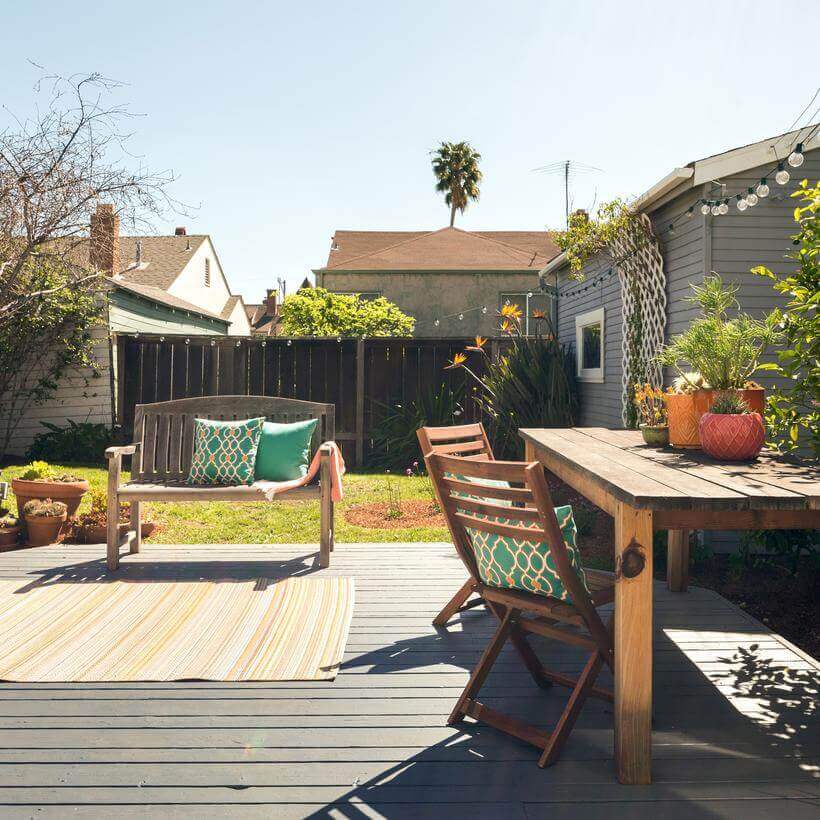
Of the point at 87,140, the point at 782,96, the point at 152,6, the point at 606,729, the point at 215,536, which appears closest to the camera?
the point at 606,729

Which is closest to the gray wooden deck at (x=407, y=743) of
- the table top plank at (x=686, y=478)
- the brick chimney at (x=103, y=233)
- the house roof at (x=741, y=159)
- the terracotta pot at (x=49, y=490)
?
the table top plank at (x=686, y=478)

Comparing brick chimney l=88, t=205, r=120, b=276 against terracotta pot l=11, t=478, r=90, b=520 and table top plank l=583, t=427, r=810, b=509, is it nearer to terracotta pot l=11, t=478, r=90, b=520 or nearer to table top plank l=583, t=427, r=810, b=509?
terracotta pot l=11, t=478, r=90, b=520

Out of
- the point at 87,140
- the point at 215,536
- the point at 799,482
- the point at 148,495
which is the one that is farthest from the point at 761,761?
the point at 87,140

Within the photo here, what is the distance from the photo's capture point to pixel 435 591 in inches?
161

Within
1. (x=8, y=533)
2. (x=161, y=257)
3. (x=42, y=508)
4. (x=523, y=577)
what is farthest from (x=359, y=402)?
(x=161, y=257)

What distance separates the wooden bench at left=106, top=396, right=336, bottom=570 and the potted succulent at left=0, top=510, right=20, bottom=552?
2.88 ft

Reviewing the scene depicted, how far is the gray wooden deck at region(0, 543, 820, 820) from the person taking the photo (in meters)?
2.02

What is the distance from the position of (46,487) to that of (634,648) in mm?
4586

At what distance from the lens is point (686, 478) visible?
2.44 metres

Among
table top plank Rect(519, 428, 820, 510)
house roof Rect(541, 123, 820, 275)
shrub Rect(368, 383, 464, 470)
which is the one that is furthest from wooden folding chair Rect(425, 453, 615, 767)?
shrub Rect(368, 383, 464, 470)

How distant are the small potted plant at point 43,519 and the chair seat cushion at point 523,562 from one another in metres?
3.75

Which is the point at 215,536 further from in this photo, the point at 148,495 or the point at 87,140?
the point at 87,140

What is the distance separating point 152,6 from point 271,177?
23.9 ft

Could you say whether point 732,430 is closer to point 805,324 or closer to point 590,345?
point 805,324
